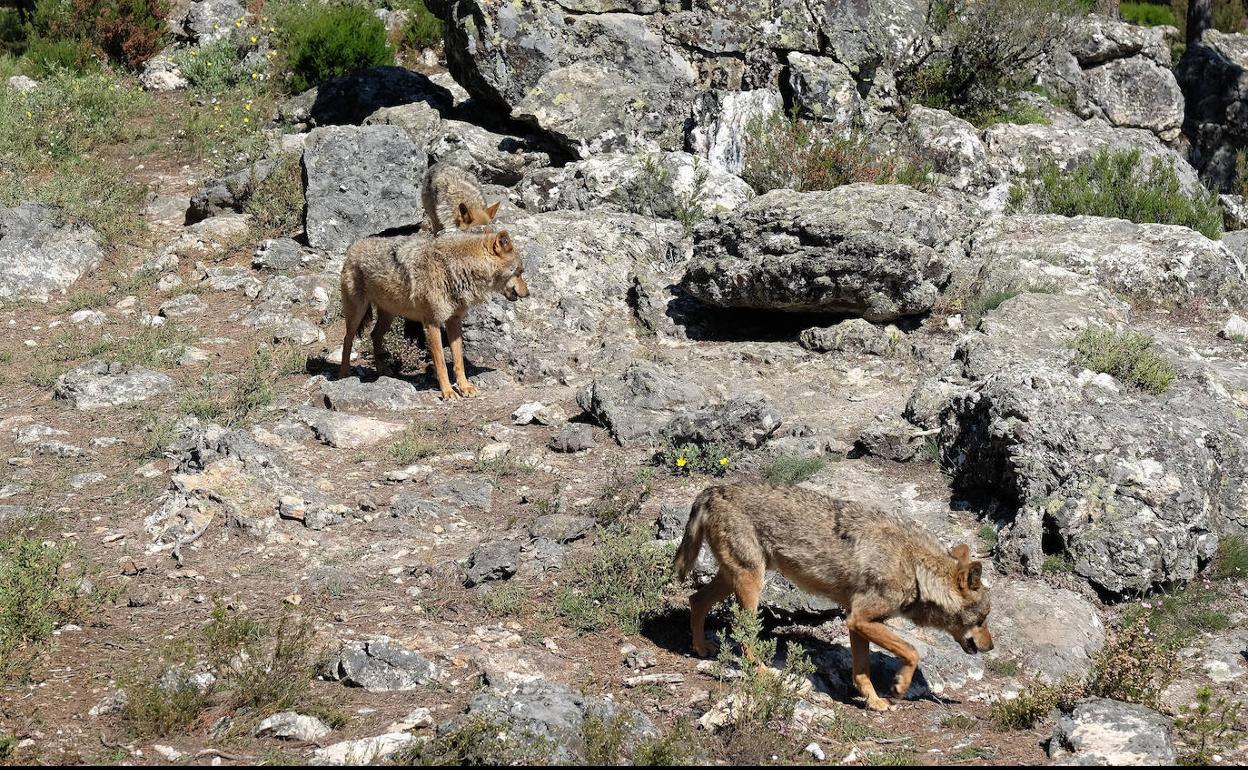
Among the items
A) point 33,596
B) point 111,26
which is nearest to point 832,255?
point 33,596

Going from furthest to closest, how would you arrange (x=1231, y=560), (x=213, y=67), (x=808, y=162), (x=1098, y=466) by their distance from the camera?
(x=213, y=67)
(x=808, y=162)
(x=1098, y=466)
(x=1231, y=560)

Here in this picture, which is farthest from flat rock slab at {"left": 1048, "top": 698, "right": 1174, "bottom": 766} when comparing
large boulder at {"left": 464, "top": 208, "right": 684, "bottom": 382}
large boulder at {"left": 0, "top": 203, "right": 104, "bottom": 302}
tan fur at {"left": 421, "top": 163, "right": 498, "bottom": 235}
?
large boulder at {"left": 0, "top": 203, "right": 104, "bottom": 302}

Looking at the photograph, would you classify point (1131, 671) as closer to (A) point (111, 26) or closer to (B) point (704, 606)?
(B) point (704, 606)

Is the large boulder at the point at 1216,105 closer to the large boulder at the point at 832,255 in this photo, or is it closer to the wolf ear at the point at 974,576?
the large boulder at the point at 832,255

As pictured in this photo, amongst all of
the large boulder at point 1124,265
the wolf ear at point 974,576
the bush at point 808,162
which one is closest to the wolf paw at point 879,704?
the wolf ear at point 974,576

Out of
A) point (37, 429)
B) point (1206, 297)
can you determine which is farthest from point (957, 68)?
point (37, 429)

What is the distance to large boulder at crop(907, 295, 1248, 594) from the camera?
8227 millimetres

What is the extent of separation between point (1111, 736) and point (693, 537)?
2626 millimetres

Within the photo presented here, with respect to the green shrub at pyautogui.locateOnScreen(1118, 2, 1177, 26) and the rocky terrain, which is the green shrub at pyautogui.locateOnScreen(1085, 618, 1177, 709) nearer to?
the rocky terrain

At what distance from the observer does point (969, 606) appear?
22.2 ft

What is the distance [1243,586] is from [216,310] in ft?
37.1

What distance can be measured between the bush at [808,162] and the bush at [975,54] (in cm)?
306

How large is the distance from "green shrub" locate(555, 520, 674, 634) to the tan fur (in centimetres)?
600

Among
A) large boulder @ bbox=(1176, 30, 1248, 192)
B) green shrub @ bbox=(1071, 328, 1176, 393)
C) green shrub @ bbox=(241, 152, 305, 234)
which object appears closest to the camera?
green shrub @ bbox=(1071, 328, 1176, 393)
